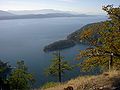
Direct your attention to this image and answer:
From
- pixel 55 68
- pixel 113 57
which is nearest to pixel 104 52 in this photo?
pixel 113 57

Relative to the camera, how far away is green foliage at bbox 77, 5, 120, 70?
74.0 feet

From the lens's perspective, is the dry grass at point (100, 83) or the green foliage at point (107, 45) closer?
the dry grass at point (100, 83)

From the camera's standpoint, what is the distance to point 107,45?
74.6ft

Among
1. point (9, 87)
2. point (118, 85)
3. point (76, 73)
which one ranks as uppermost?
point (118, 85)

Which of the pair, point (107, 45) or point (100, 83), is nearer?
point (100, 83)

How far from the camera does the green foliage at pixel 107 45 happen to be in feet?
74.0

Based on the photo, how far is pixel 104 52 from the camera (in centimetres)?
2322

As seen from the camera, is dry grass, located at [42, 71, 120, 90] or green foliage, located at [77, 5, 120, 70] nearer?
dry grass, located at [42, 71, 120, 90]

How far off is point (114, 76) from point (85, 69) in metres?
8.25

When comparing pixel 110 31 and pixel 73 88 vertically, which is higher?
pixel 110 31

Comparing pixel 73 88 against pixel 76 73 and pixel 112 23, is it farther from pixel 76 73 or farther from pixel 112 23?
pixel 76 73

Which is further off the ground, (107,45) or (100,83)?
(107,45)

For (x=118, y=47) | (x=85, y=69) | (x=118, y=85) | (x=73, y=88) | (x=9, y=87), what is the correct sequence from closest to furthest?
(x=118, y=85) < (x=73, y=88) < (x=118, y=47) < (x=85, y=69) < (x=9, y=87)

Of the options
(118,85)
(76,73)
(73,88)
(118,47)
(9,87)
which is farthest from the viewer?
(76,73)
